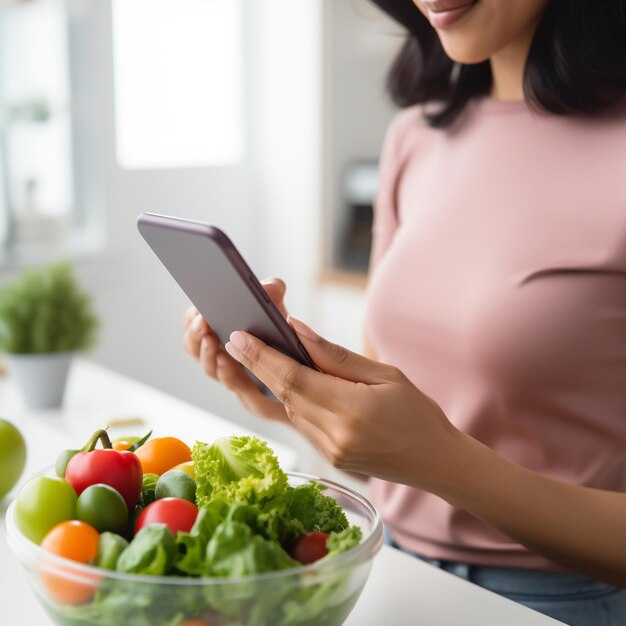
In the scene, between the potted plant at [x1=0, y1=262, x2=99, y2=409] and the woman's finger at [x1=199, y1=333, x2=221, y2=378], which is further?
the potted plant at [x1=0, y1=262, x2=99, y2=409]

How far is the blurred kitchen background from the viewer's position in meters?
2.55

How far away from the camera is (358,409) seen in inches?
27.6

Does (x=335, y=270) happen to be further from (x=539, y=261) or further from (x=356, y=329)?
(x=539, y=261)

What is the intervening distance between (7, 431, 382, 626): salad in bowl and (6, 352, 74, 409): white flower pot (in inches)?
30.5

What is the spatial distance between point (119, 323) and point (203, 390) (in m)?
0.43

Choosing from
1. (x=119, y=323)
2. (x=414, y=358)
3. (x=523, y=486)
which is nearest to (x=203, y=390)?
(x=119, y=323)

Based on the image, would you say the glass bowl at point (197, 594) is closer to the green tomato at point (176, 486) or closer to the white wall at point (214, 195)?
the green tomato at point (176, 486)

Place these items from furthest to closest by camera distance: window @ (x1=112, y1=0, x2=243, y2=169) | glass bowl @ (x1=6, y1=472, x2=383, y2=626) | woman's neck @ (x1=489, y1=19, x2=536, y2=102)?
window @ (x1=112, y1=0, x2=243, y2=169) → woman's neck @ (x1=489, y1=19, x2=536, y2=102) → glass bowl @ (x1=6, y1=472, x2=383, y2=626)

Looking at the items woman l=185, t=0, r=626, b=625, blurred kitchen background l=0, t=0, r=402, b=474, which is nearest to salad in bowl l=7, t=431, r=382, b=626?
woman l=185, t=0, r=626, b=625

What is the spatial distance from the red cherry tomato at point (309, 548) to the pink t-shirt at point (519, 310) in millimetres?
439

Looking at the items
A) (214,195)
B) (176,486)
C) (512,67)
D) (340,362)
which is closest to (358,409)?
(340,362)

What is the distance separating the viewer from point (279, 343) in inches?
29.3

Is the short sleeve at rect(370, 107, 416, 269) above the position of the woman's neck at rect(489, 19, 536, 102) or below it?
below

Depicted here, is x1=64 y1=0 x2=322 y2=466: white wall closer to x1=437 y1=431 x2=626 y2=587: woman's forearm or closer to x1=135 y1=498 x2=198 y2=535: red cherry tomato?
x1=437 y1=431 x2=626 y2=587: woman's forearm
